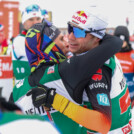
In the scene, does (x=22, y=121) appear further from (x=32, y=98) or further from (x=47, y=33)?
(x=47, y=33)

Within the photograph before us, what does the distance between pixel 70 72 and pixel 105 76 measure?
239 mm

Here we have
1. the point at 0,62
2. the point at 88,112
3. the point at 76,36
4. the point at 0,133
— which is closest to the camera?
the point at 0,133

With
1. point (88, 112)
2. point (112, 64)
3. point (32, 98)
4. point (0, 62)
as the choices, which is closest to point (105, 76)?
point (112, 64)

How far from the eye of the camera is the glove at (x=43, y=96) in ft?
5.73

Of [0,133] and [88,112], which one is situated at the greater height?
[0,133]

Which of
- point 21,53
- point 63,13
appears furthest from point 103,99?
point 63,13

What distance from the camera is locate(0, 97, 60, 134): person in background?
80 cm

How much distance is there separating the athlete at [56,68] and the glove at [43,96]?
0.34 ft

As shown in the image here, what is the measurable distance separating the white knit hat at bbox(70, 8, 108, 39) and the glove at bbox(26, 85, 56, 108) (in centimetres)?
54

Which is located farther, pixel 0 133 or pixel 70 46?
pixel 70 46

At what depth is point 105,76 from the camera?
180 centimetres

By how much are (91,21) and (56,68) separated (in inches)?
16.9

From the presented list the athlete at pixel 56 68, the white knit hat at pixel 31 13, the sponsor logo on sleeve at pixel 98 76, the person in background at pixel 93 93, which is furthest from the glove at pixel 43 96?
the white knit hat at pixel 31 13

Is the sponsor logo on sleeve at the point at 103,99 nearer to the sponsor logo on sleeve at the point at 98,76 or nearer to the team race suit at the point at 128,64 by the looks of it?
the sponsor logo on sleeve at the point at 98,76
